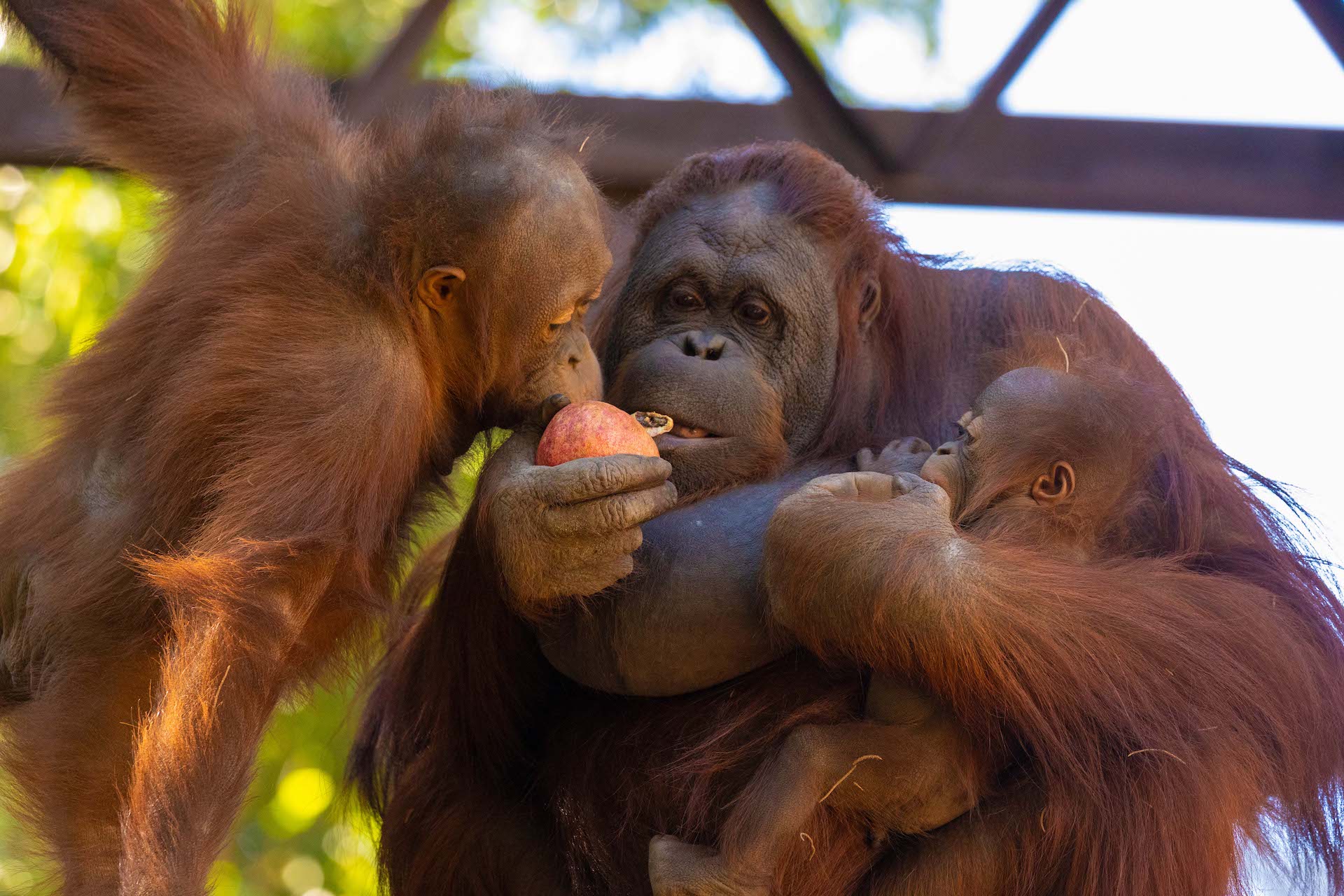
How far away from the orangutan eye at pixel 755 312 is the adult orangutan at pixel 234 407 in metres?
0.32

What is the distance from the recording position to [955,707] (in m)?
2.00

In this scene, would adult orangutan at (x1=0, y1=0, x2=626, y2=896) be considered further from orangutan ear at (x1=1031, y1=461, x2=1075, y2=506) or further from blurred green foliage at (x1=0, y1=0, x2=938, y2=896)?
blurred green foliage at (x1=0, y1=0, x2=938, y2=896)

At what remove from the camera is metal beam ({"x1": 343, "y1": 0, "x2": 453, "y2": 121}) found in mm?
3518

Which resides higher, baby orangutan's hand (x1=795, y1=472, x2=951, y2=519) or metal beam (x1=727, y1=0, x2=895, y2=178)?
metal beam (x1=727, y1=0, x2=895, y2=178)

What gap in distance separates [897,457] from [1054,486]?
0.26 metres

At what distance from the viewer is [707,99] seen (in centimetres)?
360

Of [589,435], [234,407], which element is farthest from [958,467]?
[234,407]

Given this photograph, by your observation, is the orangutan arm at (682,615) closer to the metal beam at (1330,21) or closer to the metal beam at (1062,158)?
the metal beam at (1062,158)

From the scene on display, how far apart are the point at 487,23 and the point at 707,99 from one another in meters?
3.88

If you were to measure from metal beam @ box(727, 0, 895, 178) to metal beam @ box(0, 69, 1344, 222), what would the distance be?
0.10ft

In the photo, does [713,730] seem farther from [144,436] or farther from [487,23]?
[487,23]

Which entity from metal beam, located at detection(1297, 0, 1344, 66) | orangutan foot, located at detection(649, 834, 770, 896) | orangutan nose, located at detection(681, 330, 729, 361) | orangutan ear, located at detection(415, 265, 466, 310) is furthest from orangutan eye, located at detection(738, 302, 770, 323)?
metal beam, located at detection(1297, 0, 1344, 66)

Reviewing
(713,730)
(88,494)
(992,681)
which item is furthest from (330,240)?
(992,681)

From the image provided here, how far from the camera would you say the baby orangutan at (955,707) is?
1958 mm
